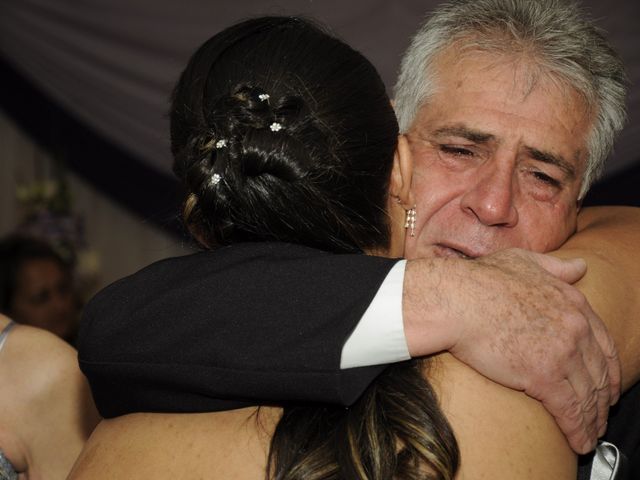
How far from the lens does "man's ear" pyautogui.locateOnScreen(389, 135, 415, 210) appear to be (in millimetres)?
1654

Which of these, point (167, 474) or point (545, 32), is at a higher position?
point (545, 32)

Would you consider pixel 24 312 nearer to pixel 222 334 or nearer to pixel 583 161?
pixel 583 161

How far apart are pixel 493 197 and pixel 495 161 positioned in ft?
0.31

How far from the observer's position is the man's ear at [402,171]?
1.65 meters

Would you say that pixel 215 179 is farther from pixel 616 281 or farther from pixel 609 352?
pixel 616 281

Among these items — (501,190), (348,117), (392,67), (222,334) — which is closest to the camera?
(222,334)

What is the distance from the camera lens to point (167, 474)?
4.71 feet

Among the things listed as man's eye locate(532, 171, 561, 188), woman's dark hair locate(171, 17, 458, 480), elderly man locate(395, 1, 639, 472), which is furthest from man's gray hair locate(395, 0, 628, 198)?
woman's dark hair locate(171, 17, 458, 480)

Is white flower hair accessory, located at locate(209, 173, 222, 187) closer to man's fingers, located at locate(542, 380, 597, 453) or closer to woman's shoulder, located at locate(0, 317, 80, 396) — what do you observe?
man's fingers, located at locate(542, 380, 597, 453)

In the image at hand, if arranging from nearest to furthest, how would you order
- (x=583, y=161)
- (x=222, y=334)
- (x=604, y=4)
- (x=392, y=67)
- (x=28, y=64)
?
1. (x=222, y=334)
2. (x=583, y=161)
3. (x=604, y=4)
4. (x=392, y=67)
5. (x=28, y=64)

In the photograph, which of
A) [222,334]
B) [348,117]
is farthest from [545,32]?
[222,334]

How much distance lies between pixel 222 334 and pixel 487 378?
40cm

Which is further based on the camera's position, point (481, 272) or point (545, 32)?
point (545, 32)

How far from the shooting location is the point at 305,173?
4.75 ft
